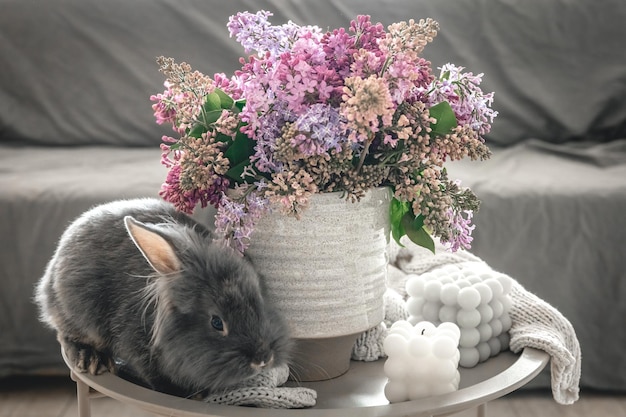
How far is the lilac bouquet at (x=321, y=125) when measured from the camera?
82 centimetres

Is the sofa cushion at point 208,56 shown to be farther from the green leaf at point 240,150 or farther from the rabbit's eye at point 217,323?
the rabbit's eye at point 217,323

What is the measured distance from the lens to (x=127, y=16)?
2.23 m

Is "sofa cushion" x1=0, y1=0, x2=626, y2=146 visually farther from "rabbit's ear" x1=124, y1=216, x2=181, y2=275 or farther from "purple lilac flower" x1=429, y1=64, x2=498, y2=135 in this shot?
"rabbit's ear" x1=124, y1=216, x2=181, y2=275

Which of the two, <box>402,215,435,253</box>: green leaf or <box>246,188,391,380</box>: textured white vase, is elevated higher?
<box>402,215,435,253</box>: green leaf

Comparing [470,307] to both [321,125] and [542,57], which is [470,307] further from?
[542,57]

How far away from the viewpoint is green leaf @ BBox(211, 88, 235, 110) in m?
0.92

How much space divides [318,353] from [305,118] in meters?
0.30

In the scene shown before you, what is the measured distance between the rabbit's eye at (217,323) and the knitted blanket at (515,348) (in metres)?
0.07

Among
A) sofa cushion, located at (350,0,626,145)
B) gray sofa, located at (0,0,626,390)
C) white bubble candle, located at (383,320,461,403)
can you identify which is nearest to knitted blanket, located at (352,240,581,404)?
white bubble candle, located at (383,320,461,403)

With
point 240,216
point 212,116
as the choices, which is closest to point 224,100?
point 212,116

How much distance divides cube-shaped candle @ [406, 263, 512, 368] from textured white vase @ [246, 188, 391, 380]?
A: 0.13 meters

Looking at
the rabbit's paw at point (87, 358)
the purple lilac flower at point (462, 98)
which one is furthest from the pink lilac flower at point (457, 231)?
the rabbit's paw at point (87, 358)

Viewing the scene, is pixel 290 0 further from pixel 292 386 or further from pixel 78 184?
pixel 292 386

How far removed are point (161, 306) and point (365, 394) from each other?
271 mm
